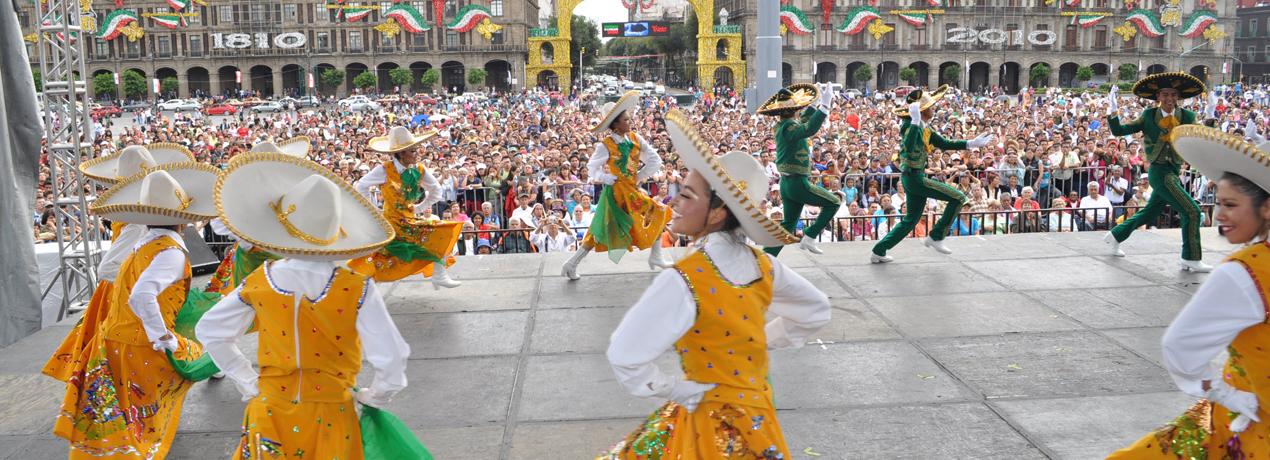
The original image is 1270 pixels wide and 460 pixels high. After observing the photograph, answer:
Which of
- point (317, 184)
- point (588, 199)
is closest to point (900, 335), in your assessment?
point (317, 184)

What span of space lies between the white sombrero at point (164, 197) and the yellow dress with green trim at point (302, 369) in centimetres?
135

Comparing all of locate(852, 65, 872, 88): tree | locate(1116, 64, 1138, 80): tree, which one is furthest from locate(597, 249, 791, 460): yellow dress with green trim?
locate(1116, 64, 1138, 80): tree

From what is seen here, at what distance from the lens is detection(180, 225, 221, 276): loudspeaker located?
941cm

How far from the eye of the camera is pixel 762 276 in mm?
3121

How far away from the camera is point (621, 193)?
802 cm

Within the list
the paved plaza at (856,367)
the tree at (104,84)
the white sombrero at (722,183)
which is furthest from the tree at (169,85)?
the white sombrero at (722,183)

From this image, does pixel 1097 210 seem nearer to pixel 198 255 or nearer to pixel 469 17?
pixel 198 255

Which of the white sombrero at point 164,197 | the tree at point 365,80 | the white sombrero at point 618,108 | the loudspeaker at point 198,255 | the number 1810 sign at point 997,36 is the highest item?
the number 1810 sign at point 997,36

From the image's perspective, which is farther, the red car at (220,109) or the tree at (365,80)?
the tree at (365,80)

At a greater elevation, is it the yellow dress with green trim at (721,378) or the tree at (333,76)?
the tree at (333,76)

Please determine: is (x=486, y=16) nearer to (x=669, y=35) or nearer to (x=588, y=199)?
(x=669, y=35)

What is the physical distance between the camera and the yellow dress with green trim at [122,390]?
446cm

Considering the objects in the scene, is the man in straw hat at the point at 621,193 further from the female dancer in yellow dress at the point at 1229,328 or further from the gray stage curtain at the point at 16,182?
the female dancer in yellow dress at the point at 1229,328

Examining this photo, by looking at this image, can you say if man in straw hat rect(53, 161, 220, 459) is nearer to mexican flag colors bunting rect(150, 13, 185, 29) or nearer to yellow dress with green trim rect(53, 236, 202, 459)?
yellow dress with green trim rect(53, 236, 202, 459)
